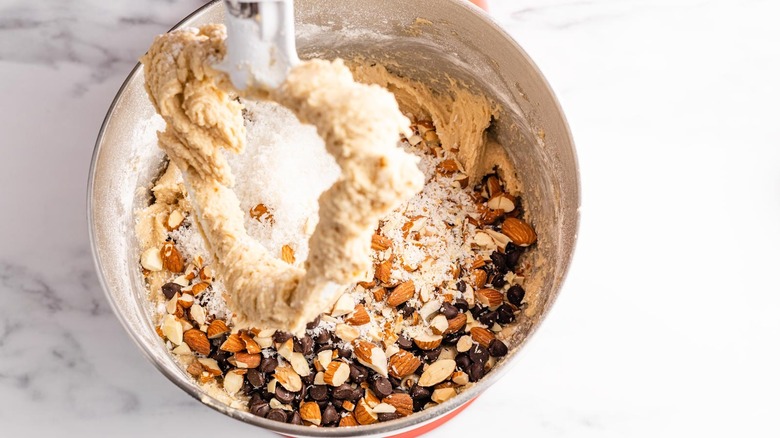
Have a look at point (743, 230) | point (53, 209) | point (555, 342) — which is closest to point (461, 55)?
point (555, 342)

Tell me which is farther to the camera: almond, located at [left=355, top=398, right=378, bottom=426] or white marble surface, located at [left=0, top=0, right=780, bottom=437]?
white marble surface, located at [left=0, top=0, right=780, bottom=437]

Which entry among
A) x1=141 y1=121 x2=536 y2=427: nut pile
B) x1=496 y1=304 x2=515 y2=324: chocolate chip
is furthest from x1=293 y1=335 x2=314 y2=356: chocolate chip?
x1=496 y1=304 x2=515 y2=324: chocolate chip

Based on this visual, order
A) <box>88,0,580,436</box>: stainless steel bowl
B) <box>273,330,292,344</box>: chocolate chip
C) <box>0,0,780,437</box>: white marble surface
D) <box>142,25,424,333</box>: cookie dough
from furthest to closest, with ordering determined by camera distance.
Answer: <box>0,0,780,437</box>: white marble surface, <box>273,330,292,344</box>: chocolate chip, <box>88,0,580,436</box>: stainless steel bowl, <box>142,25,424,333</box>: cookie dough

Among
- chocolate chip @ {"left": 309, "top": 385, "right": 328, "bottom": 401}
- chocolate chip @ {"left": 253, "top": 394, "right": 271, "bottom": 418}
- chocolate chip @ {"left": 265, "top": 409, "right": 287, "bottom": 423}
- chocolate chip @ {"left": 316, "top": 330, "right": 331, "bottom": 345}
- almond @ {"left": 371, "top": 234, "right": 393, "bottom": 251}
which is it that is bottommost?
chocolate chip @ {"left": 253, "top": 394, "right": 271, "bottom": 418}

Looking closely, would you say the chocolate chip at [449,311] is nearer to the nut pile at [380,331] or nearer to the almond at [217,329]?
the nut pile at [380,331]

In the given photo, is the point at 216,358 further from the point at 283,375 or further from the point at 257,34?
the point at 257,34

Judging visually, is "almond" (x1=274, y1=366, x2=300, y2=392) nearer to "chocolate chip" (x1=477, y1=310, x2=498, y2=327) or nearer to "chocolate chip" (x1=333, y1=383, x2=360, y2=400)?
"chocolate chip" (x1=333, y1=383, x2=360, y2=400)

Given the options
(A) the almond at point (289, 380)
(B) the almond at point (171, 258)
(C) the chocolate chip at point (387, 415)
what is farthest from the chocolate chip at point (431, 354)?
(B) the almond at point (171, 258)

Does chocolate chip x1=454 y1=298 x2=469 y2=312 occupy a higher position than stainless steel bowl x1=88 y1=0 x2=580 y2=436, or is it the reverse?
stainless steel bowl x1=88 y1=0 x2=580 y2=436
